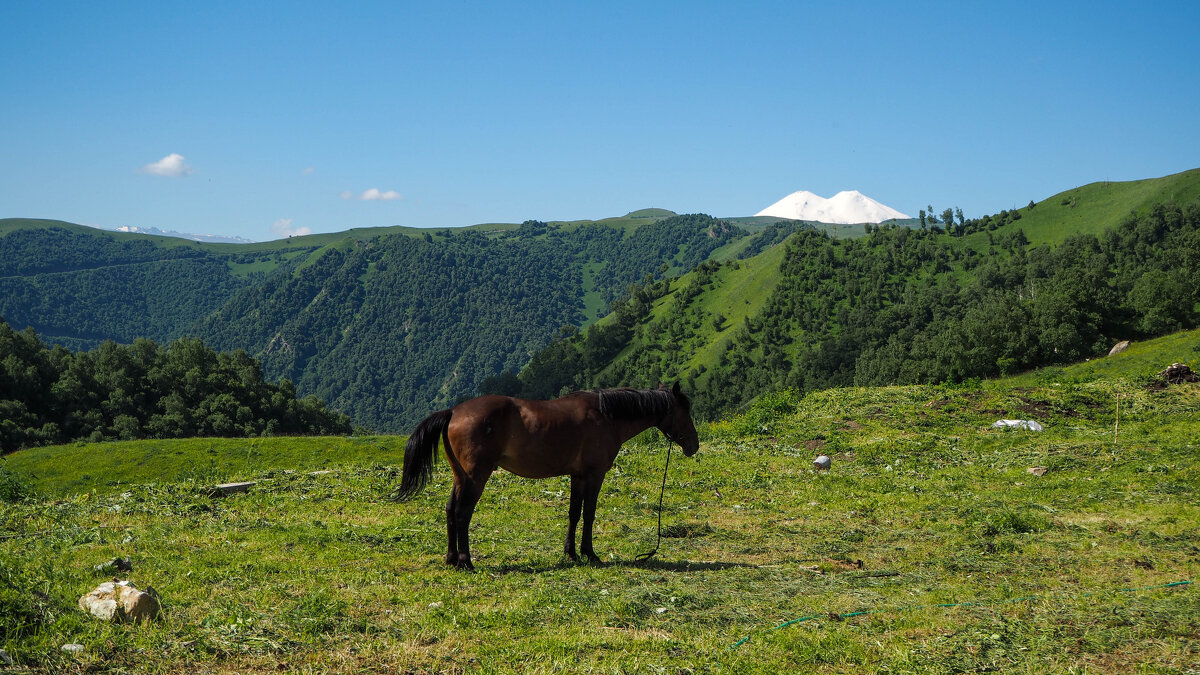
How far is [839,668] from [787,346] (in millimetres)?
182402

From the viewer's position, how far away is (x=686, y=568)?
11.6 meters

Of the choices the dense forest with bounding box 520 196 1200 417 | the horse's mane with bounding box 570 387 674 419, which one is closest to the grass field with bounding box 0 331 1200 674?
the horse's mane with bounding box 570 387 674 419

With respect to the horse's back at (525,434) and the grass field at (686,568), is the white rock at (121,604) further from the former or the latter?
the horse's back at (525,434)

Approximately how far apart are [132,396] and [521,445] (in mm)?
96150

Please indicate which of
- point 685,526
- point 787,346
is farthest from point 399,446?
point 787,346

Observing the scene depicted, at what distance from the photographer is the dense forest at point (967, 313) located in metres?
81.1

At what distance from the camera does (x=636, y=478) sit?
1967cm

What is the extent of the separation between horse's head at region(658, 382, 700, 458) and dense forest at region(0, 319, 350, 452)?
265ft

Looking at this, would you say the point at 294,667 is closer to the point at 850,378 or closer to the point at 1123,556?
the point at 1123,556

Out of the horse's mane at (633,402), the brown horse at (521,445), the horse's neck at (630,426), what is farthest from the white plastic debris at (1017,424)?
the brown horse at (521,445)

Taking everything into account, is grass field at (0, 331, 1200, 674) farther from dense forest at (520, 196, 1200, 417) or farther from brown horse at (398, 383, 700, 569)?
dense forest at (520, 196, 1200, 417)

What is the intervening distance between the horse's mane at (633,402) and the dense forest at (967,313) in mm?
69662

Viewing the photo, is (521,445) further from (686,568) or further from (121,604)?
(121,604)

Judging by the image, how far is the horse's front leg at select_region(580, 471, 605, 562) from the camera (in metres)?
11.7
